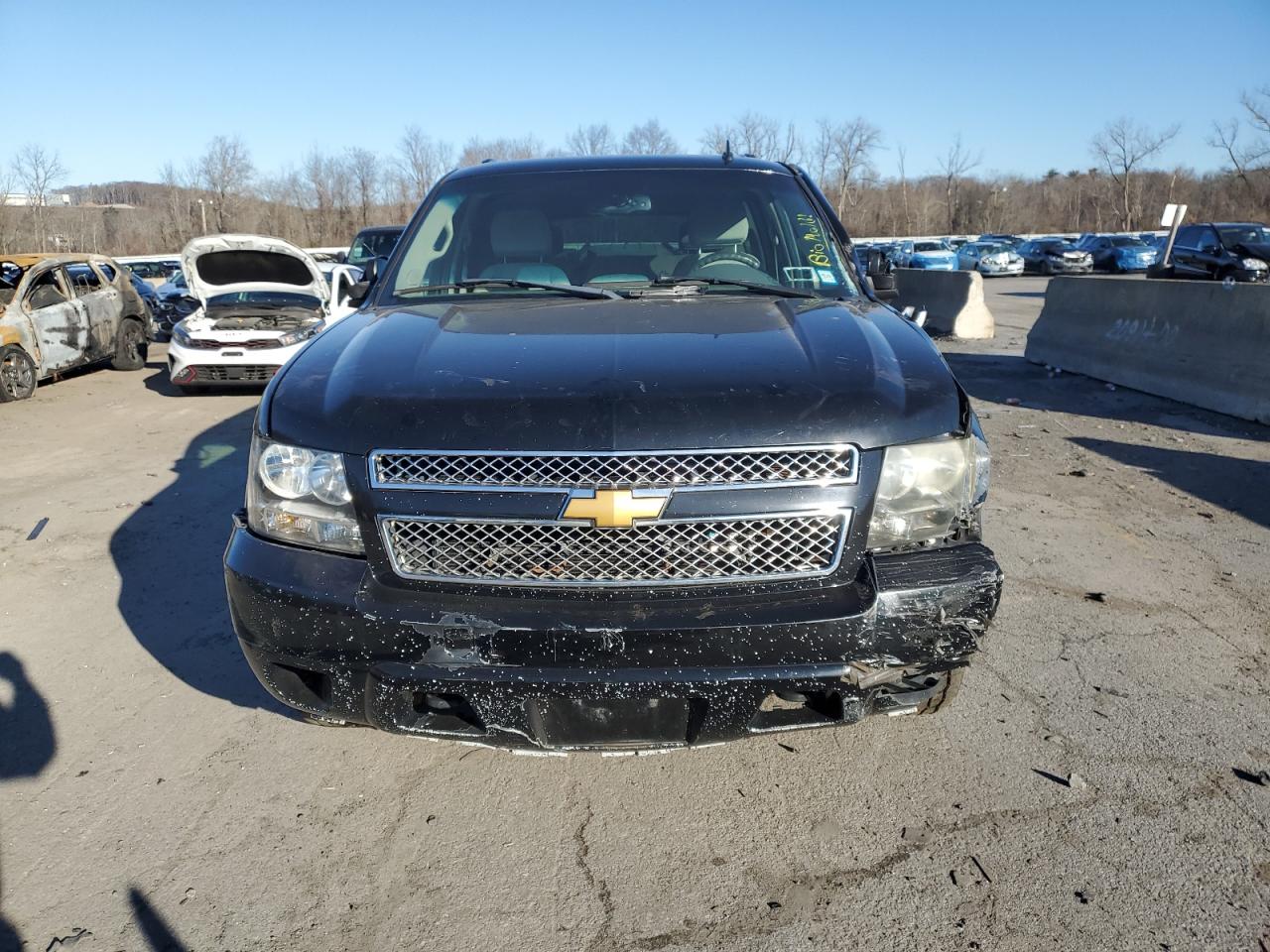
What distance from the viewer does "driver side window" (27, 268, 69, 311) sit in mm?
11539

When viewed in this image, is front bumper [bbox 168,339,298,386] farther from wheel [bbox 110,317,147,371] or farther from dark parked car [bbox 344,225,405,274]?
dark parked car [bbox 344,225,405,274]

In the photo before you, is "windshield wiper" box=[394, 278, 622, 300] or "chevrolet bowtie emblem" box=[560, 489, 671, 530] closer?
"chevrolet bowtie emblem" box=[560, 489, 671, 530]

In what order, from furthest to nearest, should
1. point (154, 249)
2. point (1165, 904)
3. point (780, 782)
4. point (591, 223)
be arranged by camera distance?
point (154, 249), point (591, 223), point (780, 782), point (1165, 904)

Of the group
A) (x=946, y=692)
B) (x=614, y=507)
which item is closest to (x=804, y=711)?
(x=946, y=692)

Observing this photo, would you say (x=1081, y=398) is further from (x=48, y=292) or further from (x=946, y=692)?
(x=48, y=292)

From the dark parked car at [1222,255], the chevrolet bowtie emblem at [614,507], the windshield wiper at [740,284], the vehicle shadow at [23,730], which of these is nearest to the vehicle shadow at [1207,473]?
the windshield wiper at [740,284]

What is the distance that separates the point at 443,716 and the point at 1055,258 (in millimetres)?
39731

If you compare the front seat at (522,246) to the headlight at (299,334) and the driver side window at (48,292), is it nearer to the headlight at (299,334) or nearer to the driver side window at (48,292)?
the headlight at (299,334)

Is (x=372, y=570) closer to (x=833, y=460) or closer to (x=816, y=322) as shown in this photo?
(x=833, y=460)

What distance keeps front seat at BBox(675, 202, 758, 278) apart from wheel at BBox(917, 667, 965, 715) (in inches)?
73.4

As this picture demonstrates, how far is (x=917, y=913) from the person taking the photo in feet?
7.68

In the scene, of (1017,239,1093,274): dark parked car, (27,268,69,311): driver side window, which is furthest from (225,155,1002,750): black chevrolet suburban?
(1017,239,1093,274): dark parked car

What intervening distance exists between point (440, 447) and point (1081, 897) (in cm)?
204

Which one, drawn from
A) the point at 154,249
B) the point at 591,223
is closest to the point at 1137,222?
the point at 154,249
